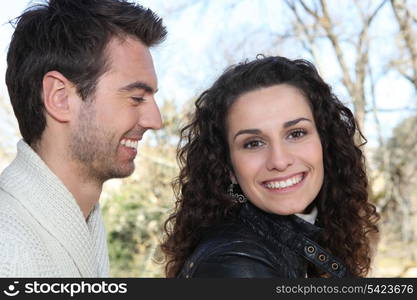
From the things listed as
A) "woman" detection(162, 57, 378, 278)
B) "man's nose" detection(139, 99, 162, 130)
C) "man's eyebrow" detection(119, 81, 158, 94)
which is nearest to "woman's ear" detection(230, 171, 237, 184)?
"woman" detection(162, 57, 378, 278)

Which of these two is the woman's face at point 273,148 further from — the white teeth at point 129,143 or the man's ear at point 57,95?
the man's ear at point 57,95

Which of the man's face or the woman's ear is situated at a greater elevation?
the man's face

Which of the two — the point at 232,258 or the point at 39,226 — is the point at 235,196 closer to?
the point at 232,258

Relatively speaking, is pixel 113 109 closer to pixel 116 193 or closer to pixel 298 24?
pixel 116 193

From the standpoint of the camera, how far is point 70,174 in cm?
229

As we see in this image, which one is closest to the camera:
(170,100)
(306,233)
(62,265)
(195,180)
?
(62,265)

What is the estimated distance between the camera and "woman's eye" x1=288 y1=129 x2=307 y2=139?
2.23 m

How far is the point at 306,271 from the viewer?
2201mm

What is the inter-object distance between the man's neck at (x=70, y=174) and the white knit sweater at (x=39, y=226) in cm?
5

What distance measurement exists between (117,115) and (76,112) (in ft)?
0.55

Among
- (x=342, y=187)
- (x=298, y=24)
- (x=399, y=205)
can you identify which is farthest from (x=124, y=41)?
(x=399, y=205)

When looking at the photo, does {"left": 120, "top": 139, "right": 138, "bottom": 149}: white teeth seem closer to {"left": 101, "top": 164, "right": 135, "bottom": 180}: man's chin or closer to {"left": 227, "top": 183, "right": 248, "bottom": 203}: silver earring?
{"left": 101, "top": 164, "right": 135, "bottom": 180}: man's chin

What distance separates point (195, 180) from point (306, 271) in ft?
1.99

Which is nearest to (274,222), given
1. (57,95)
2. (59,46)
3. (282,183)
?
(282,183)
